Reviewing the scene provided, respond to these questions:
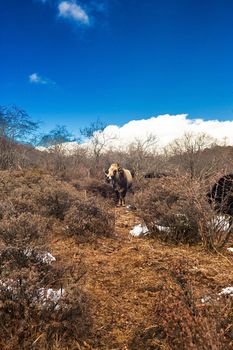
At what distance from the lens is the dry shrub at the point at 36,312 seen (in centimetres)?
317

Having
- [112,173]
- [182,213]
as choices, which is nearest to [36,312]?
[182,213]

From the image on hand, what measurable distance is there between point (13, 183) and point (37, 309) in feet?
27.7

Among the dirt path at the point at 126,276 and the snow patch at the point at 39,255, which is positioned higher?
the snow patch at the point at 39,255

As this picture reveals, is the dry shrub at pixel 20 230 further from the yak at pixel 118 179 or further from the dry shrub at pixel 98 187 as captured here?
the dry shrub at pixel 98 187

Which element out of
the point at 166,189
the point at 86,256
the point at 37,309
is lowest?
the point at 86,256

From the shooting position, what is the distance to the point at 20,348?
3.10 metres

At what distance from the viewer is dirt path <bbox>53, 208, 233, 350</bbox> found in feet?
12.3

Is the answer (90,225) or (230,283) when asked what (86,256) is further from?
(230,283)

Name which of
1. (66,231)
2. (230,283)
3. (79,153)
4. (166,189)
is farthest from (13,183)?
(79,153)

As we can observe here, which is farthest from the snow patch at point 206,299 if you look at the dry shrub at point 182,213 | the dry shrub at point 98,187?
the dry shrub at point 98,187

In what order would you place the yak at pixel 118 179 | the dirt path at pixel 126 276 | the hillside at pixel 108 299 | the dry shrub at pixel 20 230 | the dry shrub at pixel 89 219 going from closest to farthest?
the hillside at pixel 108 299, the dirt path at pixel 126 276, the dry shrub at pixel 20 230, the dry shrub at pixel 89 219, the yak at pixel 118 179

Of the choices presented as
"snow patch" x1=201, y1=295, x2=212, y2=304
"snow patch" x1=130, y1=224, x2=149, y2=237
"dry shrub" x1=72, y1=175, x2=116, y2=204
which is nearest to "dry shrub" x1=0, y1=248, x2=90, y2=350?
"snow patch" x1=201, y1=295, x2=212, y2=304

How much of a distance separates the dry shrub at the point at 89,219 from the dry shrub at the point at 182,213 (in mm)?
793

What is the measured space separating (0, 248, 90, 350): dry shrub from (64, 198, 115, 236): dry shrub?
377cm
